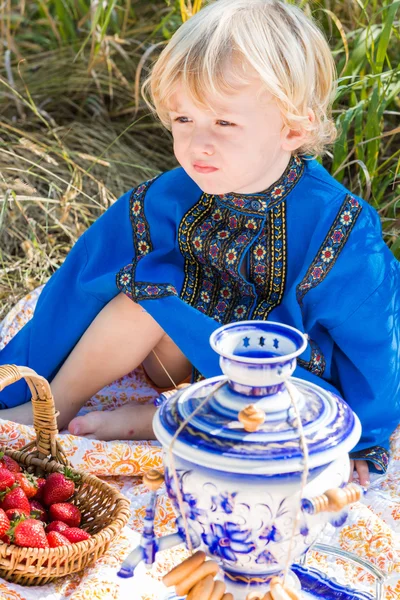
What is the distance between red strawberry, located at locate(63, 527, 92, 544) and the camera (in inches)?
52.7

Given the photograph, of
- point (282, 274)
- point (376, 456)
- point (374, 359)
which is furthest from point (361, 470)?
point (282, 274)

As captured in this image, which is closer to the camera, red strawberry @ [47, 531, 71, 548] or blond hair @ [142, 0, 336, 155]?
red strawberry @ [47, 531, 71, 548]

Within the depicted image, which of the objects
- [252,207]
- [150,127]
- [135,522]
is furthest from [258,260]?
[150,127]

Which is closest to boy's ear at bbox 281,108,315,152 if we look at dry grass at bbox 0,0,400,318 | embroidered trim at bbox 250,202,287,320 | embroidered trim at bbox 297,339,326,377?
embroidered trim at bbox 250,202,287,320

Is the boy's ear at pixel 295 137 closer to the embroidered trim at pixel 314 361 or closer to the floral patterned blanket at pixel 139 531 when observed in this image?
the embroidered trim at pixel 314 361

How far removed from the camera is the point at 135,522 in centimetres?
153

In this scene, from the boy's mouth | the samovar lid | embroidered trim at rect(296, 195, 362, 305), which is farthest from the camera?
embroidered trim at rect(296, 195, 362, 305)

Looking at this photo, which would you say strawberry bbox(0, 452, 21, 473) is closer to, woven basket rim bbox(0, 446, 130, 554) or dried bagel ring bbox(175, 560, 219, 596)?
woven basket rim bbox(0, 446, 130, 554)

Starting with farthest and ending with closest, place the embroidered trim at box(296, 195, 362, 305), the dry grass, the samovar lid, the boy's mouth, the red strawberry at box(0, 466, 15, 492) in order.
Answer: the dry grass < the embroidered trim at box(296, 195, 362, 305) < the boy's mouth < the red strawberry at box(0, 466, 15, 492) < the samovar lid

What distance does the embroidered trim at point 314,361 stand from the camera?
1651 mm

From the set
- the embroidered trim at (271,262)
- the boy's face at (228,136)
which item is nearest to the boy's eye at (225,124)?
the boy's face at (228,136)

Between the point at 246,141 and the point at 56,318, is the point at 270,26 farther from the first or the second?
the point at 56,318

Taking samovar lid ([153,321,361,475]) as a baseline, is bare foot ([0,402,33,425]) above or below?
below

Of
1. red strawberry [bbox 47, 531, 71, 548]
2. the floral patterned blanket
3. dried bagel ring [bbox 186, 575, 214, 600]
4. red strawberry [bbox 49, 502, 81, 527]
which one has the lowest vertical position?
the floral patterned blanket
